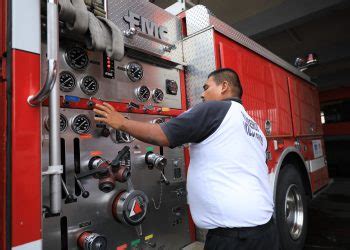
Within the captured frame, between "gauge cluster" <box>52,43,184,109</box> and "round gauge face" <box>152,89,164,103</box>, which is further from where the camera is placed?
"round gauge face" <box>152,89,164,103</box>

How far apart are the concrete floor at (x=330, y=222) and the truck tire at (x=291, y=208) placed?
485 mm

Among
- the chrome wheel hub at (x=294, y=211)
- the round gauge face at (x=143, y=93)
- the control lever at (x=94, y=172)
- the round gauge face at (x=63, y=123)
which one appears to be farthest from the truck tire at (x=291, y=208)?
the round gauge face at (x=63, y=123)

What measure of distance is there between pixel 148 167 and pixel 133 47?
843 mm

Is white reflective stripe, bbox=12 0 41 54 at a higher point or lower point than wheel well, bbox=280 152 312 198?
higher

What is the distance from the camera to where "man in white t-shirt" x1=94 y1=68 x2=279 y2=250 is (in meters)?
1.49

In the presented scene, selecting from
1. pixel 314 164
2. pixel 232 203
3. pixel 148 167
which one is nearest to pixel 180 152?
pixel 148 167

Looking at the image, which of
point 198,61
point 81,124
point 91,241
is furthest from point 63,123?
point 198,61

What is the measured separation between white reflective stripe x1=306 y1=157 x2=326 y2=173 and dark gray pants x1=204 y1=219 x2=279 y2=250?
8.52ft

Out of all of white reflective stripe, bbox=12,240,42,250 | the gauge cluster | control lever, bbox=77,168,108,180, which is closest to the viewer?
white reflective stripe, bbox=12,240,42,250

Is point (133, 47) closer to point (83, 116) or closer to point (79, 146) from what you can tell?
point (83, 116)

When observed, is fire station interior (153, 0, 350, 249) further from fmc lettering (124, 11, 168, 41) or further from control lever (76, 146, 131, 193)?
control lever (76, 146, 131, 193)

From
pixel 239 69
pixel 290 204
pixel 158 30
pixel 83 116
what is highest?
pixel 158 30

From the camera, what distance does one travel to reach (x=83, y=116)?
163 cm

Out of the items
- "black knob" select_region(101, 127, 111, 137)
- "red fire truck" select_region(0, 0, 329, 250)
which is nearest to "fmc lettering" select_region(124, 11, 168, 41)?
"red fire truck" select_region(0, 0, 329, 250)
